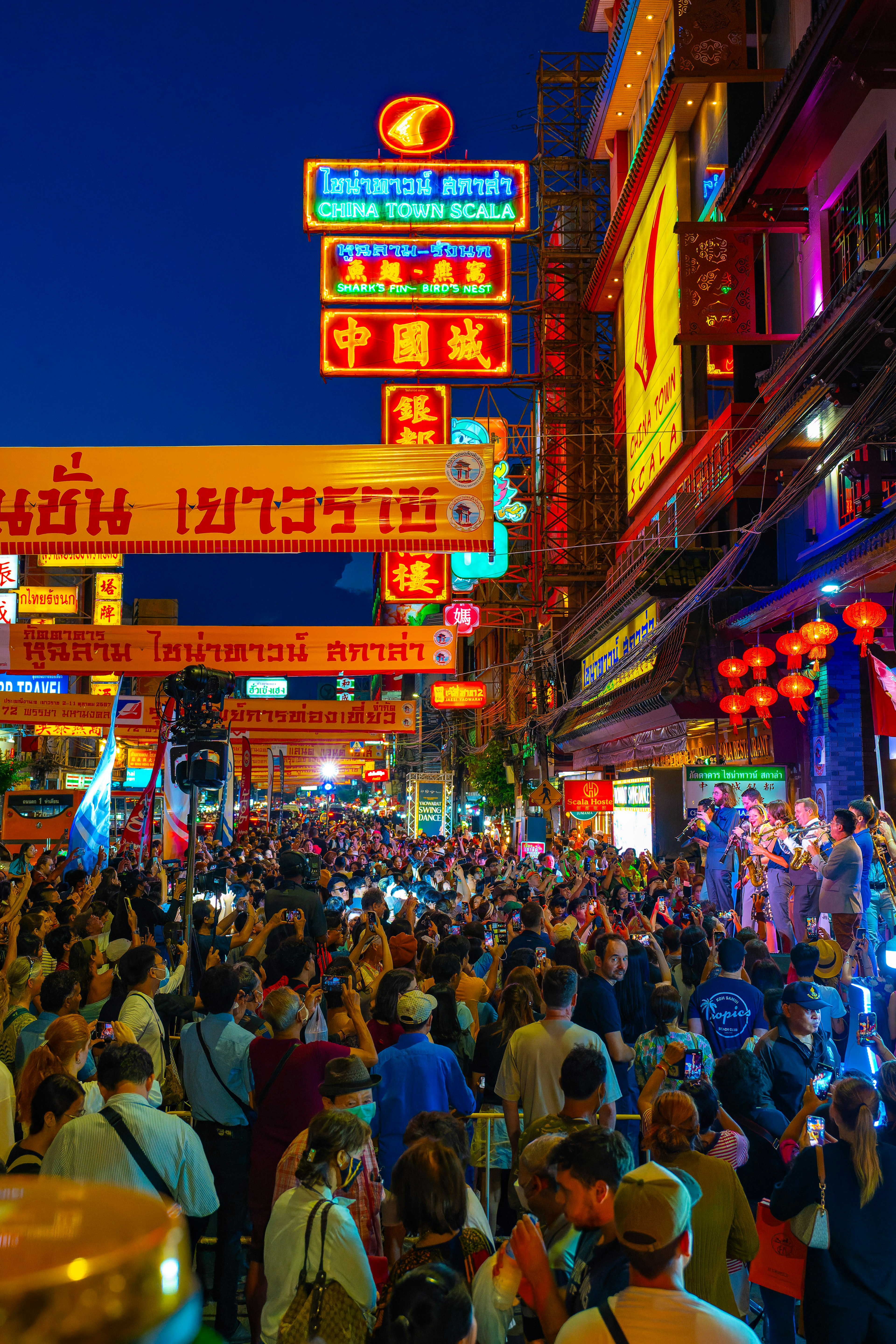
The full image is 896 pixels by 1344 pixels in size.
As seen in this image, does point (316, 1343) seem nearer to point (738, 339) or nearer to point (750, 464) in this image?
point (750, 464)

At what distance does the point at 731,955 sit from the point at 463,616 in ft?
92.3

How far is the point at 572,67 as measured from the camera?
123 feet

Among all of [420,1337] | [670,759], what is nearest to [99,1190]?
[420,1337]

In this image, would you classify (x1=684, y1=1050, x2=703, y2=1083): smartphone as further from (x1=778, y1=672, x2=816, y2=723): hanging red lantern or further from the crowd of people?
(x1=778, y1=672, x2=816, y2=723): hanging red lantern

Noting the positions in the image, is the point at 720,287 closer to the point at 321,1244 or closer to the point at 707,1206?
the point at 707,1206

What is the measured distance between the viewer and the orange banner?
2038 centimetres

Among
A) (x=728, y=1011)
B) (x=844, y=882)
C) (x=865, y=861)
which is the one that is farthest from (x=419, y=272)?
(x=728, y=1011)

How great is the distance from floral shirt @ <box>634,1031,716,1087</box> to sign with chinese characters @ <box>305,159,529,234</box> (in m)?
19.9

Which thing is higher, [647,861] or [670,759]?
[670,759]

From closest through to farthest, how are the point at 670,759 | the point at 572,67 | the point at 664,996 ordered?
the point at 664,996
the point at 670,759
the point at 572,67

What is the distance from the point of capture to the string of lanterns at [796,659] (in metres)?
10.9

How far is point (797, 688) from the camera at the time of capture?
12.8m

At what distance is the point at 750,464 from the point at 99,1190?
15114mm

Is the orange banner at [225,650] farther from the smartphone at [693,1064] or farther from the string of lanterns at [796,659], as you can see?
the smartphone at [693,1064]
